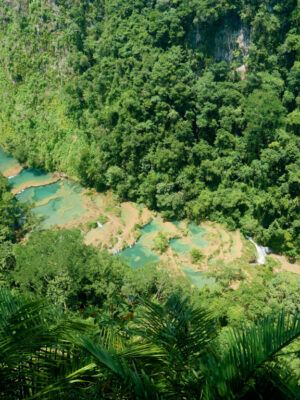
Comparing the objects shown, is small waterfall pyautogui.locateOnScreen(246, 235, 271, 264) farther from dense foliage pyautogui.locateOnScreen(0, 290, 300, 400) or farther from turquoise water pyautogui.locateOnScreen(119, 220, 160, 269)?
dense foliage pyautogui.locateOnScreen(0, 290, 300, 400)

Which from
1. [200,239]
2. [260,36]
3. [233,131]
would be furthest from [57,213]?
[260,36]

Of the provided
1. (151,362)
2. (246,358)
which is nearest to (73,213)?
(151,362)

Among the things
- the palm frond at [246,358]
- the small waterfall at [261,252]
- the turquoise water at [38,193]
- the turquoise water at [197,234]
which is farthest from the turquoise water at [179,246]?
the palm frond at [246,358]

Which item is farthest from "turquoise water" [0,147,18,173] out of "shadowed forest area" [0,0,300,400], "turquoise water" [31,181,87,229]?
"turquoise water" [31,181,87,229]

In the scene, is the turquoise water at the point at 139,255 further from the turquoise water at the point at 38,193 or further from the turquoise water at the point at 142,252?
the turquoise water at the point at 38,193

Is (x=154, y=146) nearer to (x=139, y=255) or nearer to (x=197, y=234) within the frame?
(x=197, y=234)

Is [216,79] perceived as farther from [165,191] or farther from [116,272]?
[116,272]
